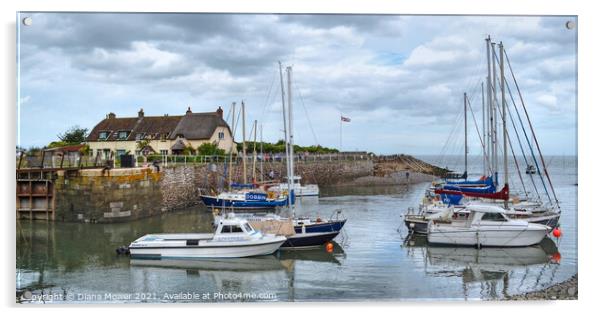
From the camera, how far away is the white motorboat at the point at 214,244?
42.8 ft

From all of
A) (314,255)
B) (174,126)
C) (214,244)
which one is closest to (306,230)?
(314,255)

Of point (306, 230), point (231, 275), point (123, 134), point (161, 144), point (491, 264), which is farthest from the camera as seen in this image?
point (161, 144)

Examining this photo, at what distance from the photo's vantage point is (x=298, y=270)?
1244cm

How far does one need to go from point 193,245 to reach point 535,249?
875 centimetres

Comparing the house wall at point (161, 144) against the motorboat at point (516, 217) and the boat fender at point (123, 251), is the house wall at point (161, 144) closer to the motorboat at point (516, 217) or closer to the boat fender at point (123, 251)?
the motorboat at point (516, 217)

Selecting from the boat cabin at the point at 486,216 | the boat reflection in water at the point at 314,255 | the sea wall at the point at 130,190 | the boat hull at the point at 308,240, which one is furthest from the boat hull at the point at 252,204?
the boat cabin at the point at 486,216

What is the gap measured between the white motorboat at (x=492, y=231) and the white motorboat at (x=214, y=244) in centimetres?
508

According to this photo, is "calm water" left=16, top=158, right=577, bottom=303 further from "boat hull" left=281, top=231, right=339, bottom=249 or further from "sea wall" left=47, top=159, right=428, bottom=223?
"sea wall" left=47, top=159, right=428, bottom=223

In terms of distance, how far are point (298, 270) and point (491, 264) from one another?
4.58 m

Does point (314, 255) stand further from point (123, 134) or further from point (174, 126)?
point (174, 126)

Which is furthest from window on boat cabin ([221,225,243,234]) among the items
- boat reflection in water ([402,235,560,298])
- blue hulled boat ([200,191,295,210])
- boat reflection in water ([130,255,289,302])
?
blue hulled boat ([200,191,295,210])

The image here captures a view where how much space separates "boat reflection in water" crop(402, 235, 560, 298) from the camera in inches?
435

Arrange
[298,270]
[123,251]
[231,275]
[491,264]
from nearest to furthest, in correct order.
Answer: [231,275], [298,270], [491,264], [123,251]

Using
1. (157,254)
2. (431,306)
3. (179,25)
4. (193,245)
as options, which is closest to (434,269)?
(431,306)
